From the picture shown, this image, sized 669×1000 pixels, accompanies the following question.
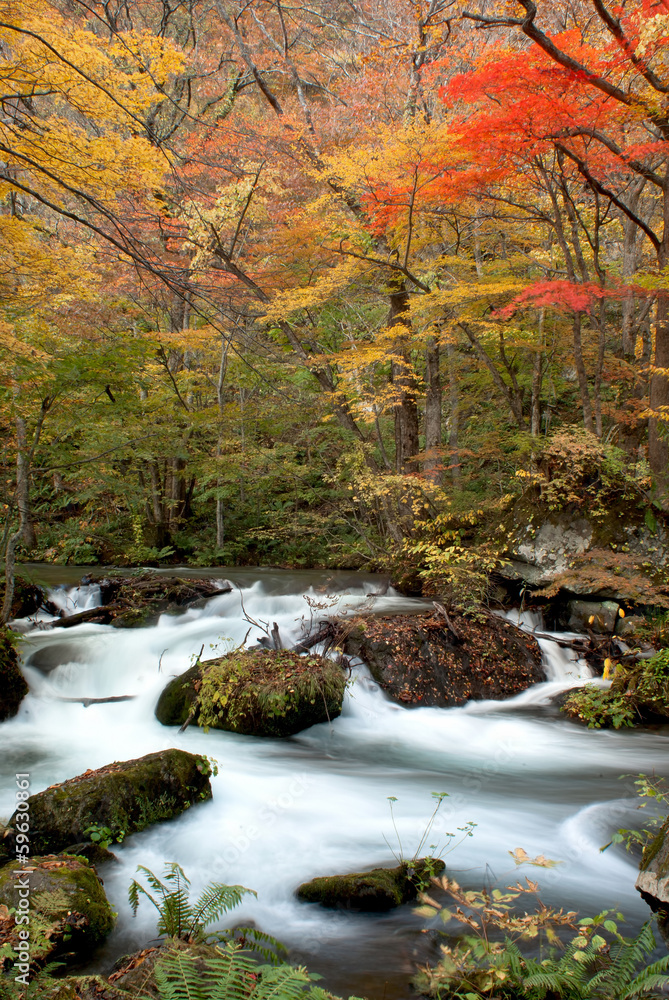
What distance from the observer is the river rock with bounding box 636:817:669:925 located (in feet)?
8.86

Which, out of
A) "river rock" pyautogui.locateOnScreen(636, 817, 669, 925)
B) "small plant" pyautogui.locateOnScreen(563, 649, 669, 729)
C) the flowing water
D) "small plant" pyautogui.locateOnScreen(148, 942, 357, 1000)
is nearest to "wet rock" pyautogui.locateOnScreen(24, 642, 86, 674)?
the flowing water

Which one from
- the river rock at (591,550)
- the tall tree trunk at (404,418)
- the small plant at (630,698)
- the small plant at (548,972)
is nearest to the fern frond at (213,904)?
the small plant at (548,972)

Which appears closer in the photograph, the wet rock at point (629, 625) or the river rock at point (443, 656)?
the river rock at point (443, 656)

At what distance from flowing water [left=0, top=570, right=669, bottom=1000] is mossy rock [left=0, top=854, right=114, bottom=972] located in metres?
0.17

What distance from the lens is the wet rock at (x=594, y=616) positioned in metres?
7.51

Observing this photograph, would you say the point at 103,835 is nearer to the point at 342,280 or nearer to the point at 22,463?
the point at 22,463

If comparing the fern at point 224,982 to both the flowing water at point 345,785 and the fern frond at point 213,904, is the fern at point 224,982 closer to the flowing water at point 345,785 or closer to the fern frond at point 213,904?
the fern frond at point 213,904

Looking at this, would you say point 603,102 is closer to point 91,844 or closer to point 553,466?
point 553,466

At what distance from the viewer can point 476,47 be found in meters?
11.4

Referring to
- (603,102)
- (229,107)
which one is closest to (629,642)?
(603,102)

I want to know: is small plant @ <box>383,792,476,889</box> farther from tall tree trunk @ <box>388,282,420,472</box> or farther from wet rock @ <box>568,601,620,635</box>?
tall tree trunk @ <box>388,282,420,472</box>

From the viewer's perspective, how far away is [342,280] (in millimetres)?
10125

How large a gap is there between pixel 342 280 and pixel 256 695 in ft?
24.6

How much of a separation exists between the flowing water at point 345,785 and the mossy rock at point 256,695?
162 millimetres
